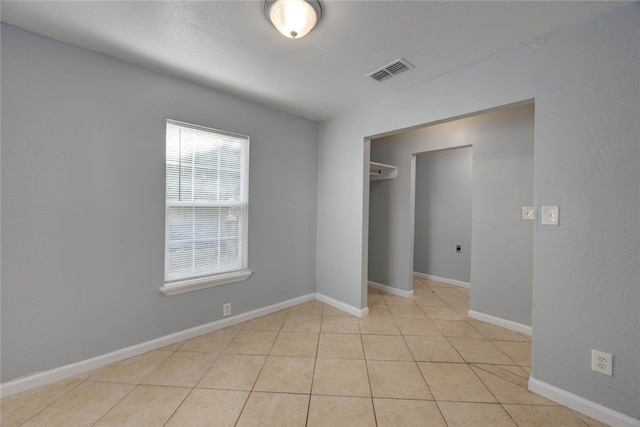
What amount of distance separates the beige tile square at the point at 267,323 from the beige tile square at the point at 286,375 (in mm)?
560

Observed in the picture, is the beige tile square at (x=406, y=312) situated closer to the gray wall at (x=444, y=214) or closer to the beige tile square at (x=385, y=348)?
the beige tile square at (x=385, y=348)

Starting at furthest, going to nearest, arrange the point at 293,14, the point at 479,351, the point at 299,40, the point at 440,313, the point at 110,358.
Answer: the point at 440,313 → the point at 479,351 → the point at 110,358 → the point at 299,40 → the point at 293,14

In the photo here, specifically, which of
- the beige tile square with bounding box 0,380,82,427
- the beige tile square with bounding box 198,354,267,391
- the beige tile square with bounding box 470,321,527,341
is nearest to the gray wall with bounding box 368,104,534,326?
the beige tile square with bounding box 470,321,527,341

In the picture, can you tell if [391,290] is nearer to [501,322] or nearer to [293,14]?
[501,322]

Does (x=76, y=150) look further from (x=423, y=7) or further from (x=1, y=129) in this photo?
(x=423, y=7)

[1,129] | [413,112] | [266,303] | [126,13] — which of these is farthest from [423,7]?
[266,303]

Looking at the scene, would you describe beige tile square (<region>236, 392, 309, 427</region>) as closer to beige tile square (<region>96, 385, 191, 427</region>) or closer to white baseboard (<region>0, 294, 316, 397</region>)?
beige tile square (<region>96, 385, 191, 427</region>)

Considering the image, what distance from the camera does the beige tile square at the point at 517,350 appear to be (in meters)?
2.18

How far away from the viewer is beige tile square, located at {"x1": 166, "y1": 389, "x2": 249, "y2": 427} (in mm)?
1514

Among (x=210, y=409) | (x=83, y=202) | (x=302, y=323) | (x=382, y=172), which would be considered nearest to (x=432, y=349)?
(x=302, y=323)

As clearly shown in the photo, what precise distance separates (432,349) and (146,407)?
2267mm

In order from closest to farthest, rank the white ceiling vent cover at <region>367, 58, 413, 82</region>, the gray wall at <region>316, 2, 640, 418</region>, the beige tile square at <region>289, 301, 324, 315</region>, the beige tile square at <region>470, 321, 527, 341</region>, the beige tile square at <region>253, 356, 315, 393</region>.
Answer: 1. the gray wall at <region>316, 2, 640, 418</region>
2. the beige tile square at <region>253, 356, 315, 393</region>
3. the white ceiling vent cover at <region>367, 58, 413, 82</region>
4. the beige tile square at <region>470, 321, 527, 341</region>
5. the beige tile square at <region>289, 301, 324, 315</region>

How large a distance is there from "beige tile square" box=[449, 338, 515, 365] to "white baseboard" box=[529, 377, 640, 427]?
0.39 m

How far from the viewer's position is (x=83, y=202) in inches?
76.6
